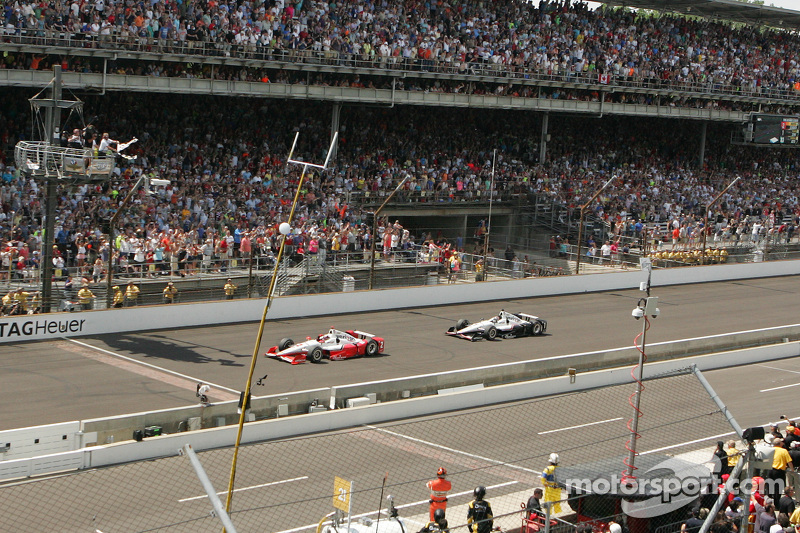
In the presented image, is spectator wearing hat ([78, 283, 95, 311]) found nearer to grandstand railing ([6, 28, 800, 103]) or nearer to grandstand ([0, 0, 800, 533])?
grandstand ([0, 0, 800, 533])

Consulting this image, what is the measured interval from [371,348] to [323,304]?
16.8 feet

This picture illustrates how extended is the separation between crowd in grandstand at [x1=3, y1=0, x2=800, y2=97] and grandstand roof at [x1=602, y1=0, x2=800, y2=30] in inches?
29.5

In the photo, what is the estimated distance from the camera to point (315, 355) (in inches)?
1001

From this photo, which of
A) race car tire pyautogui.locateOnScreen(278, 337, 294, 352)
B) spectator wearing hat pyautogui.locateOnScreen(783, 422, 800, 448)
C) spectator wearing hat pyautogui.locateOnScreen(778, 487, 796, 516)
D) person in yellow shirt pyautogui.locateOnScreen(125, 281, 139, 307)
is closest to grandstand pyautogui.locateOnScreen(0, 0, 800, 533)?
person in yellow shirt pyautogui.locateOnScreen(125, 281, 139, 307)

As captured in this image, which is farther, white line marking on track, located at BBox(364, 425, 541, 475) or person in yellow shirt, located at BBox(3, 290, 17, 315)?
person in yellow shirt, located at BBox(3, 290, 17, 315)

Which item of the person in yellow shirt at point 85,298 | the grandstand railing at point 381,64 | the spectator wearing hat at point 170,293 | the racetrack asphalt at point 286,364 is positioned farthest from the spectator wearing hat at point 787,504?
the grandstand railing at point 381,64

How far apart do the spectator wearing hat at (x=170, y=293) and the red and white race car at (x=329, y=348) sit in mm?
3872

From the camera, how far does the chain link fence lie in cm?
1320

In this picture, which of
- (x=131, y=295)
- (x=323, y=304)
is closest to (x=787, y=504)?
(x=131, y=295)

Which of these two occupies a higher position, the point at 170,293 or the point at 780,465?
the point at 780,465

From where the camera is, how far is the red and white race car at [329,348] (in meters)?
25.3

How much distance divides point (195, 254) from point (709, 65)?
39796 millimetres

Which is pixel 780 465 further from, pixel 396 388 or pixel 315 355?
pixel 315 355

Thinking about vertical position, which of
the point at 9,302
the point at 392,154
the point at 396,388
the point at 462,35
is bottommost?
the point at 396,388
